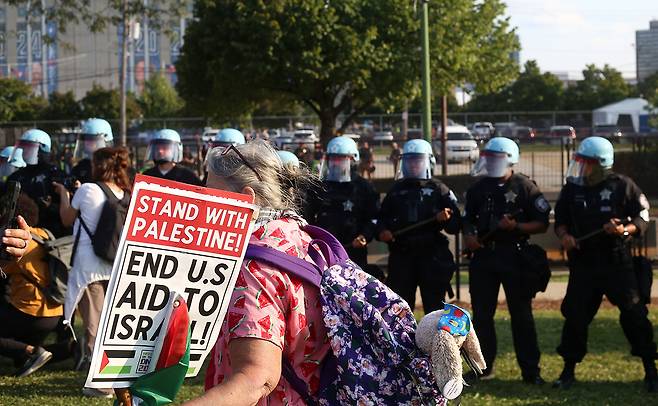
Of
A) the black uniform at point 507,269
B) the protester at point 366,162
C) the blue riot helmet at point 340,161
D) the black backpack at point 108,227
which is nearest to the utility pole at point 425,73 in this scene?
the protester at point 366,162

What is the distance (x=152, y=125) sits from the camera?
4766cm

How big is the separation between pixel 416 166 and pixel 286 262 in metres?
5.95

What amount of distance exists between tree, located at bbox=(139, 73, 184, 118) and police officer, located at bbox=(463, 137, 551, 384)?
181 ft

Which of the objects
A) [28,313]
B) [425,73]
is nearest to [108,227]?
[28,313]

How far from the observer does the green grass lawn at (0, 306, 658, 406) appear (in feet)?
25.5

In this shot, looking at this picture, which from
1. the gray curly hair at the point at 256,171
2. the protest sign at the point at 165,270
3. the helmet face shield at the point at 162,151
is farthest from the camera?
the helmet face shield at the point at 162,151

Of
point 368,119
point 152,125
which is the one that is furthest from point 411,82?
point 152,125

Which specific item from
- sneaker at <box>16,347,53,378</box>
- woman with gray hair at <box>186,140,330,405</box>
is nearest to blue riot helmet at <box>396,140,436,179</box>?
sneaker at <box>16,347,53,378</box>

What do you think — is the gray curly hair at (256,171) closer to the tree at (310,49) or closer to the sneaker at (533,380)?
the sneaker at (533,380)

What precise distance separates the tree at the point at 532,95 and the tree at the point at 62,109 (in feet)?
84.7

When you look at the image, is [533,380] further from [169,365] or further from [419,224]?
[169,365]

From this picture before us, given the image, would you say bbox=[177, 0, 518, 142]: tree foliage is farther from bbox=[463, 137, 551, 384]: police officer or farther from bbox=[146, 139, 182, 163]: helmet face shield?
bbox=[463, 137, 551, 384]: police officer

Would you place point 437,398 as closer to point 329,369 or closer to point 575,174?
point 329,369

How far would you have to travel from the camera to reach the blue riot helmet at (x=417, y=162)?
8992 millimetres
